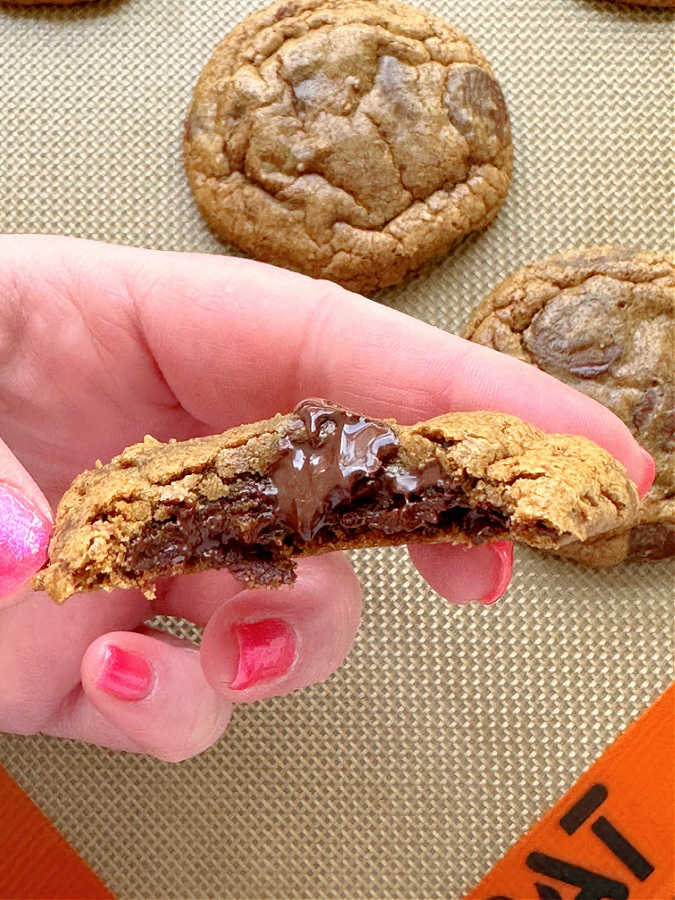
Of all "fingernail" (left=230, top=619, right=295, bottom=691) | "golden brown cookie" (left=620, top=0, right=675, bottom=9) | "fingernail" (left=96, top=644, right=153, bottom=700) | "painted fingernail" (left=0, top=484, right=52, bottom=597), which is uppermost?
"golden brown cookie" (left=620, top=0, right=675, bottom=9)

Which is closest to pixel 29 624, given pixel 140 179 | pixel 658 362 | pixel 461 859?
pixel 461 859

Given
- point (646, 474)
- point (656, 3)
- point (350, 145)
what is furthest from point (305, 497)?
point (656, 3)

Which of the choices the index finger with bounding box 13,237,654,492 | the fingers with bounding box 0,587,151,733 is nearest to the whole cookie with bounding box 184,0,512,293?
the index finger with bounding box 13,237,654,492

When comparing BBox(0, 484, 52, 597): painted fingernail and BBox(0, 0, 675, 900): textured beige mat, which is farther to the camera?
BBox(0, 0, 675, 900): textured beige mat

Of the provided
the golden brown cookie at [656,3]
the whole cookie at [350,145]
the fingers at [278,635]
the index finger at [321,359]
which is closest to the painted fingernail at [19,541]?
the fingers at [278,635]

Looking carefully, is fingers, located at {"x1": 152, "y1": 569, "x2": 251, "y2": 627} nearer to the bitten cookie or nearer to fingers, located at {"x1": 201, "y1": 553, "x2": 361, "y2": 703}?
fingers, located at {"x1": 201, "y1": 553, "x2": 361, "y2": 703}

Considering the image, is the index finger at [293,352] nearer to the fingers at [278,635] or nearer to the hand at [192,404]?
the hand at [192,404]

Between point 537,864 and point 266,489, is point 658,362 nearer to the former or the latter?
point 537,864
